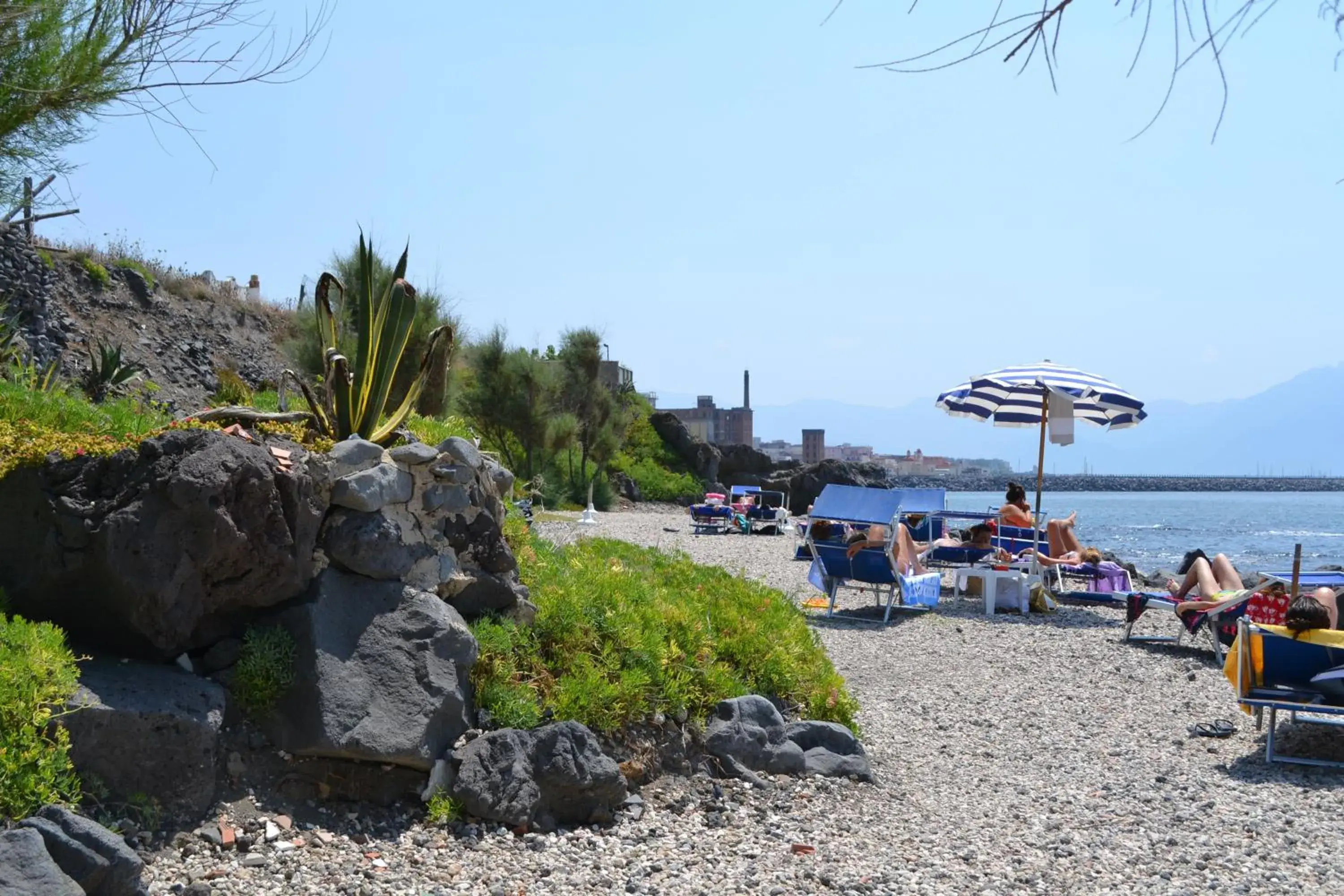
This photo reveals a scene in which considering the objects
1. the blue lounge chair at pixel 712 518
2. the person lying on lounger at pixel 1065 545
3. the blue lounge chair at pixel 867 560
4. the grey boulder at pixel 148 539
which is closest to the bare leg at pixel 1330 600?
the blue lounge chair at pixel 867 560

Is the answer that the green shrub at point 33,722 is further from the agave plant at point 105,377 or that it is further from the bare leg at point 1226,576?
the bare leg at point 1226,576

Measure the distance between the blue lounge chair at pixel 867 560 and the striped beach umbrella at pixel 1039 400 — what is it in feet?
6.24

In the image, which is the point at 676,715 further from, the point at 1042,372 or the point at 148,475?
the point at 1042,372

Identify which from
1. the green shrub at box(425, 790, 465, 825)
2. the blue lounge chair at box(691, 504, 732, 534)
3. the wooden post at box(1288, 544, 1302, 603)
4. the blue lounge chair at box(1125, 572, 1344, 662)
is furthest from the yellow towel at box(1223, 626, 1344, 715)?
the blue lounge chair at box(691, 504, 732, 534)

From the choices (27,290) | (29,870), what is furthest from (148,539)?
(27,290)

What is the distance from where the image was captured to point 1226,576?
32.2 feet

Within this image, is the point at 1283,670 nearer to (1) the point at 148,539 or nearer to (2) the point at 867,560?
(2) the point at 867,560

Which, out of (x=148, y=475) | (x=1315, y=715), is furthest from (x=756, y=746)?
(x=1315, y=715)

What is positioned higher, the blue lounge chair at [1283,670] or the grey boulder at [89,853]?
the blue lounge chair at [1283,670]

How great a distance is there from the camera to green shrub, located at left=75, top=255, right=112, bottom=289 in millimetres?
23734

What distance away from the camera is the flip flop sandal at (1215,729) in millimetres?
6422

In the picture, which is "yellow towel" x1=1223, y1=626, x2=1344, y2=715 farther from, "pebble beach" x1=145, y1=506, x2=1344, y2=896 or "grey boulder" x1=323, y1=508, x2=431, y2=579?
"grey boulder" x1=323, y1=508, x2=431, y2=579

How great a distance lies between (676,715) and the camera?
5.20 meters

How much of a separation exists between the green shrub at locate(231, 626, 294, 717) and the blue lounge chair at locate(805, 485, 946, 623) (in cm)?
687
